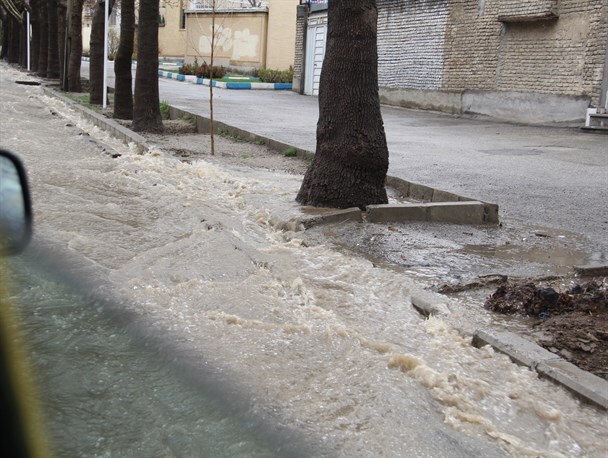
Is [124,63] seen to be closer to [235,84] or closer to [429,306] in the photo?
[429,306]

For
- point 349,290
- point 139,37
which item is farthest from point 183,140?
point 349,290

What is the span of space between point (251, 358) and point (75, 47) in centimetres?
1956

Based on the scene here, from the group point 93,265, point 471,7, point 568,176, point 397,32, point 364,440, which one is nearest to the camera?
point 364,440

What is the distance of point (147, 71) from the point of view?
13352 mm

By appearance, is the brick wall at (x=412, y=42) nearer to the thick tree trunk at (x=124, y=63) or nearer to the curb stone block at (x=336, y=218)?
the thick tree trunk at (x=124, y=63)

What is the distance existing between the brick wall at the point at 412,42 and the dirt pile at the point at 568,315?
57.0 ft

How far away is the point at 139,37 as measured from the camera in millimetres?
13219

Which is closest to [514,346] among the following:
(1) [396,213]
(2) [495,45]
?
(1) [396,213]

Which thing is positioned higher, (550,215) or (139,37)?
(139,37)

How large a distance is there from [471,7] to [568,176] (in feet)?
37.5

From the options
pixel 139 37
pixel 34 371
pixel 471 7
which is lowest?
pixel 34 371

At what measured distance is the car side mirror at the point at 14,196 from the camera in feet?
7.85

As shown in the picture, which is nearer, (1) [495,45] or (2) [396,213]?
(2) [396,213]

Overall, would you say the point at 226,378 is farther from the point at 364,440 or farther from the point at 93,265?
the point at 93,265
